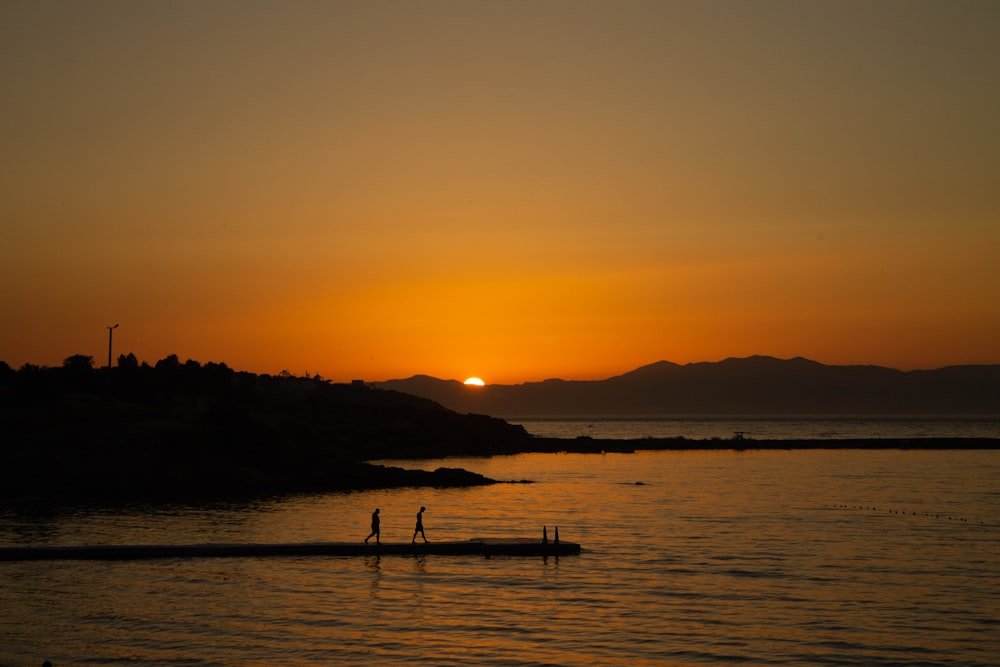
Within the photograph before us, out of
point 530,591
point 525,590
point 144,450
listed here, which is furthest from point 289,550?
point 144,450

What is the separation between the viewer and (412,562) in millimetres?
49031

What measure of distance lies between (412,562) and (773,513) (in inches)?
1502

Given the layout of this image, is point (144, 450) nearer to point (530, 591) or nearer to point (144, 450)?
point (144, 450)

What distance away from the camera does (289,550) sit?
50.4 metres

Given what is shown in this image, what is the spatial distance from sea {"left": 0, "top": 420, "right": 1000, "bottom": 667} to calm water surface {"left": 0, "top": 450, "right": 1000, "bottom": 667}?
0.45 feet

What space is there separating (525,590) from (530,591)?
28 centimetres

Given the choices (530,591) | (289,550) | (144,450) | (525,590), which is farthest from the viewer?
(144,450)

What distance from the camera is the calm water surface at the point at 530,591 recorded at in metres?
32.5

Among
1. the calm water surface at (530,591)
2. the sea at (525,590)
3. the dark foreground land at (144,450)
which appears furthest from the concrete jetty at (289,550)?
the dark foreground land at (144,450)

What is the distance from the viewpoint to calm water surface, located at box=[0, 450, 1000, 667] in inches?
1281

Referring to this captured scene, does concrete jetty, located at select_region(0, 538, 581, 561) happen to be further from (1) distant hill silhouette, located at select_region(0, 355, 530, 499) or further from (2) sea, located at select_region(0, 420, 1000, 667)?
(1) distant hill silhouette, located at select_region(0, 355, 530, 499)

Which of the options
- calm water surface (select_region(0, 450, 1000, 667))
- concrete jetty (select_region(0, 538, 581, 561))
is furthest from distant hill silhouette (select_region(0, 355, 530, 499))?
concrete jetty (select_region(0, 538, 581, 561))

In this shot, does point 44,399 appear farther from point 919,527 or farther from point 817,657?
point 817,657

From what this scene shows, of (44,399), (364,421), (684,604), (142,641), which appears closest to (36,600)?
(142,641)
